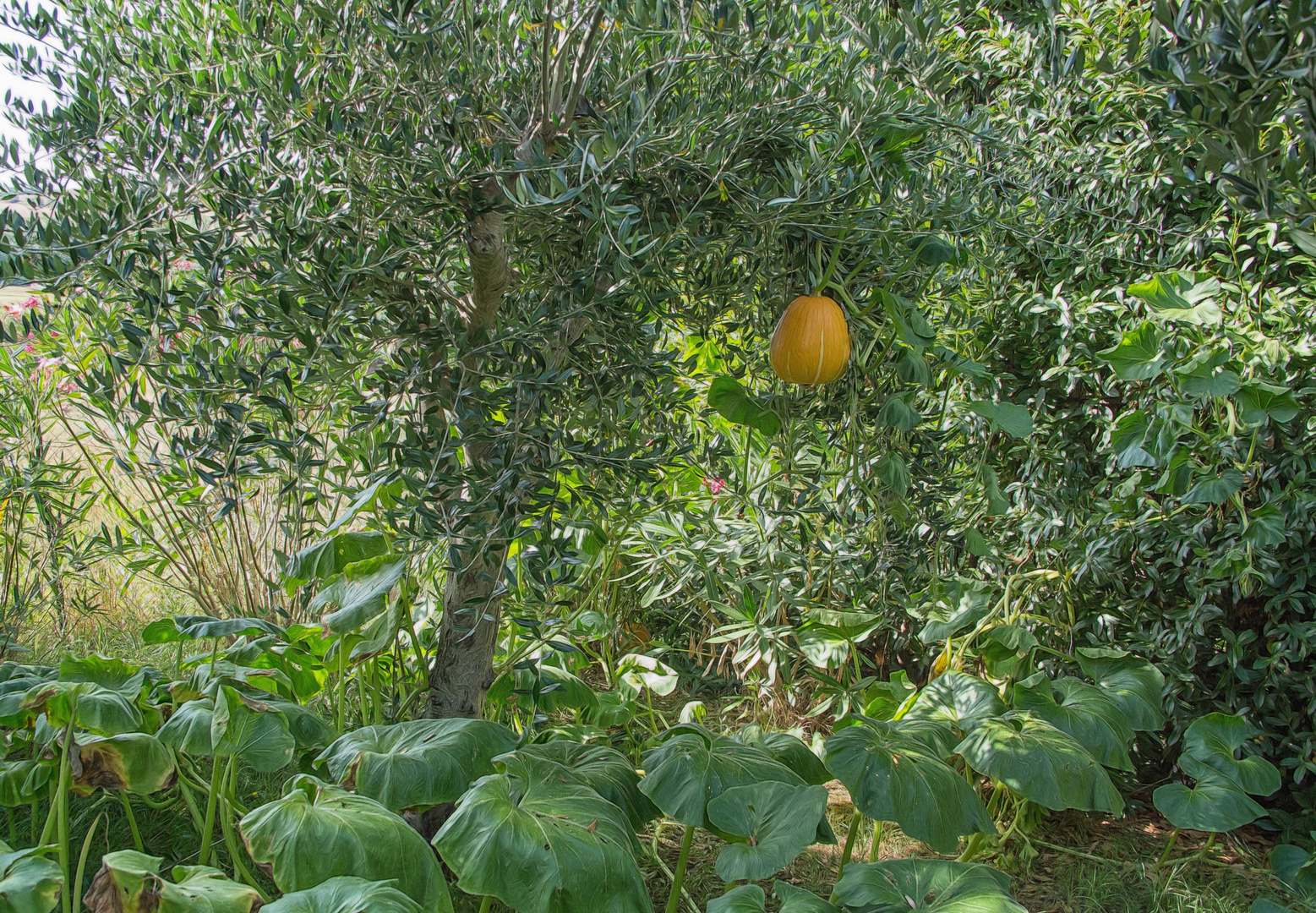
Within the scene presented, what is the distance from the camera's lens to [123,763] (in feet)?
4.89

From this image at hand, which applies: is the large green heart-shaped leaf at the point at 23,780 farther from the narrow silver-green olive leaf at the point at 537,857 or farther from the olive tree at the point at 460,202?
the narrow silver-green olive leaf at the point at 537,857

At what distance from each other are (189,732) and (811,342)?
125 centimetres

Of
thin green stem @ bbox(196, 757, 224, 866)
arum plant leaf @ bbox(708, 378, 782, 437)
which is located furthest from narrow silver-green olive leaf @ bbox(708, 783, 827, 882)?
thin green stem @ bbox(196, 757, 224, 866)

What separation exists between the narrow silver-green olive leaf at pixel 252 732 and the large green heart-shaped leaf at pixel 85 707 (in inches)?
5.6

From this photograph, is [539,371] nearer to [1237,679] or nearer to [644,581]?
[644,581]

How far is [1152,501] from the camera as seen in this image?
2.25 metres

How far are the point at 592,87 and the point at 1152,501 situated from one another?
168 cm

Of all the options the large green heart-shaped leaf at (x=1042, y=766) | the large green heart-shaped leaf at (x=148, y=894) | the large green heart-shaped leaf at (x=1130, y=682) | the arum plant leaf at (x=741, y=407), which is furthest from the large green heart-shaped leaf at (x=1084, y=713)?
the large green heart-shaped leaf at (x=148, y=894)

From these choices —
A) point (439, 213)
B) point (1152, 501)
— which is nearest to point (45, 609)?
point (439, 213)

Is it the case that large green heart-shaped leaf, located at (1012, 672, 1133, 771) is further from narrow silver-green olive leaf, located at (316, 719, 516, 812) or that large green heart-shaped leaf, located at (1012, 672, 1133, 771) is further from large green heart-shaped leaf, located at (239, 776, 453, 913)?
large green heart-shaped leaf, located at (239, 776, 453, 913)

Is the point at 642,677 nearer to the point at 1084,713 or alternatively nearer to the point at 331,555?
the point at 331,555

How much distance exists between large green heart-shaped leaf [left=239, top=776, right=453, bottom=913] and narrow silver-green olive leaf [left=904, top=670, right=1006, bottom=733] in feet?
3.61

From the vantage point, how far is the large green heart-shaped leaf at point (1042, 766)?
168 centimetres

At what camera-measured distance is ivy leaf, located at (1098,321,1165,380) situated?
2053 mm
